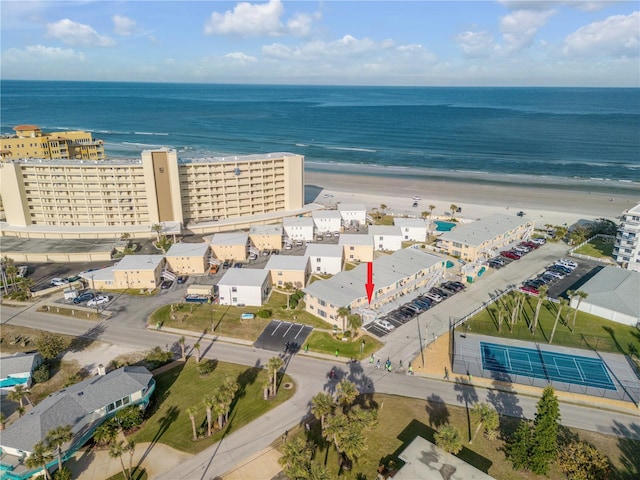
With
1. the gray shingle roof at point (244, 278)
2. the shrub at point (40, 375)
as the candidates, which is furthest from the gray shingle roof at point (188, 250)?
the shrub at point (40, 375)

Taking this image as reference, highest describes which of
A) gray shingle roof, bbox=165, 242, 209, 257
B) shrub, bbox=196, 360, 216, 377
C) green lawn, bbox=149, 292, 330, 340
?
gray shingle roof, bbox=165, 242, 209, 257

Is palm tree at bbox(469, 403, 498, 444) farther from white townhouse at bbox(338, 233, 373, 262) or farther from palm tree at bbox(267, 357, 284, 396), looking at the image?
white townhouse at bbox(338, 233, 373, 262)

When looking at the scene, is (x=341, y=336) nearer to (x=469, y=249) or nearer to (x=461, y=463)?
(x=461, y=463)

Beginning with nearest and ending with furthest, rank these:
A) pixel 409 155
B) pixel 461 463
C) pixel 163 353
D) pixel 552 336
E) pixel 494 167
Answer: pixel 461 463 → pixel 163 353 → pixel 552 336 → pixel 494 167 → pixel 409 155

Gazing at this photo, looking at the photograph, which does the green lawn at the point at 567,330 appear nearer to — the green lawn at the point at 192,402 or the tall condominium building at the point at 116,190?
the green lawn at the point at 192,402

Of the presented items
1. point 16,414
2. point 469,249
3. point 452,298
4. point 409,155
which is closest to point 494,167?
point 409,155

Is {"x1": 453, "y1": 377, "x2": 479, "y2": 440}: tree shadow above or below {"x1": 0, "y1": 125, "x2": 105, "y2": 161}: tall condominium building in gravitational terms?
below

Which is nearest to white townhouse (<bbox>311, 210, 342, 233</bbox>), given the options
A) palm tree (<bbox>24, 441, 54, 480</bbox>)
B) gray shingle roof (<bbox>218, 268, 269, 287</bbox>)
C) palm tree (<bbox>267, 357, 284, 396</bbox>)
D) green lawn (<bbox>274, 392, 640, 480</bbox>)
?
gray shingle roof (<bbox>218, 268, 269, 287</bbox>)
